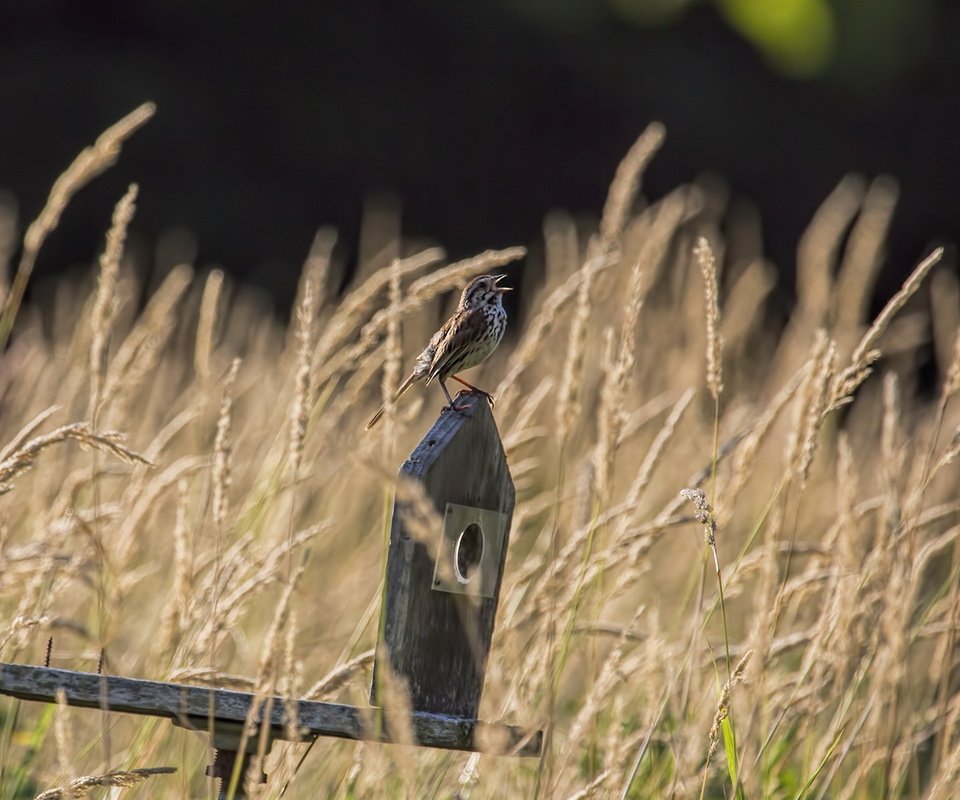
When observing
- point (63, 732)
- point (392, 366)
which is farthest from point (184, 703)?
point (392, 366)

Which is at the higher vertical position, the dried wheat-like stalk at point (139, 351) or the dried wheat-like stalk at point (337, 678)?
the dried wheat-like stalk at point (139, 351)

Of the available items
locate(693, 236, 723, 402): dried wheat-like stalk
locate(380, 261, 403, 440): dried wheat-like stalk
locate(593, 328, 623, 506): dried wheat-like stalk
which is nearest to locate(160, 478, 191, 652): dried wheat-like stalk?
locate(380, 261, 403, 440): dried wheat-like stalk

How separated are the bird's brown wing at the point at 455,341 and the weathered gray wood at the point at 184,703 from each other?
2.05ft

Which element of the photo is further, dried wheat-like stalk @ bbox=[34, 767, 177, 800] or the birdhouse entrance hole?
the birdhouse entrance hole

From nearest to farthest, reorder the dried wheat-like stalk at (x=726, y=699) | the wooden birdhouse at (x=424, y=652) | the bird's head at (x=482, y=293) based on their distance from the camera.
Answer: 1. the wooden birdhouse at (x=424, y=652)
2. the dried wheat-like stalk at (x=726, y=699)
3. the bird's head at (x=482, y=293)

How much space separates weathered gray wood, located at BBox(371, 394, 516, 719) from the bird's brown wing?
11.8 inches

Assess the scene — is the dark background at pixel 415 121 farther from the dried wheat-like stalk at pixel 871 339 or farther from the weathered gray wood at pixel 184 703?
the weathered gray wood at pixel 184 703

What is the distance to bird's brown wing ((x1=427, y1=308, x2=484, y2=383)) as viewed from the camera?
187 cm

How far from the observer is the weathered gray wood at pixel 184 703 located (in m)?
1.19

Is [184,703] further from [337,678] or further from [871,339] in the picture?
[871,339]

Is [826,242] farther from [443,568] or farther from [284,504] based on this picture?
[443,568]

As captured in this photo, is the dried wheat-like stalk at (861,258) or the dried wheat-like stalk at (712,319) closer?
the dried wheat-like stalk at (712,319)

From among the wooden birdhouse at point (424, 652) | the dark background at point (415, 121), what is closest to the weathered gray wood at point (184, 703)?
the wooden birdhouse at point (424, 652)

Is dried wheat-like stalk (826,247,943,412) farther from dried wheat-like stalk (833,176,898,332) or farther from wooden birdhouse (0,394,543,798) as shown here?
dried wheat-like stalk (833,176,898,332)
